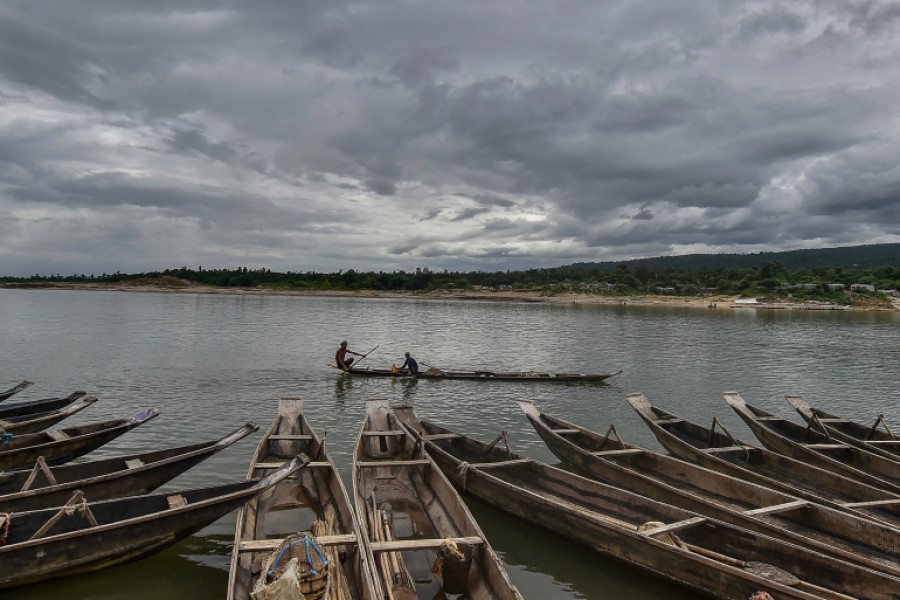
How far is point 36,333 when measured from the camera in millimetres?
43312

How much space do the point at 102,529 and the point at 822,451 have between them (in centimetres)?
1455

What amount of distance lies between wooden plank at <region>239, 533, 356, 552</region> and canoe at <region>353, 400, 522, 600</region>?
322mm

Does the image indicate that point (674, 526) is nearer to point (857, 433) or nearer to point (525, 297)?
point (857, 433)

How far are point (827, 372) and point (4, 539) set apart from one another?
37033mm

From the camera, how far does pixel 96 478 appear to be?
8.71 metres

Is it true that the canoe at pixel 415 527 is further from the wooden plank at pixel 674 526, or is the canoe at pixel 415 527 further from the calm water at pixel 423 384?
the wooden plank at pixel 674 526

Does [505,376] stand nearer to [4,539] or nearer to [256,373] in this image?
[256,373]

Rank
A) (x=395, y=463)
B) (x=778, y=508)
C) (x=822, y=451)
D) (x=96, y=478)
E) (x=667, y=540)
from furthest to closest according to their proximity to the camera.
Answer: (x=822, y=451) → (x=395, y=463) → (x=96, y=478) → (x=778, y=508) → (x=667, y=540)

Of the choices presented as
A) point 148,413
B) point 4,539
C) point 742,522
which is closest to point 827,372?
point 742,522

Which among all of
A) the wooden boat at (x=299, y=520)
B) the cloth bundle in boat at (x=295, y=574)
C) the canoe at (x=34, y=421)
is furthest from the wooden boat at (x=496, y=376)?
the cloth bundle in boat at (x=295, y=574)

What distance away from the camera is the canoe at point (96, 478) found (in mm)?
8258

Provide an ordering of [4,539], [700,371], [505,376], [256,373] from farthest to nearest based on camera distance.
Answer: [700,371] < [256,373] < [505,376] < [4,539]

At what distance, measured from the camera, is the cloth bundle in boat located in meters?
5.99

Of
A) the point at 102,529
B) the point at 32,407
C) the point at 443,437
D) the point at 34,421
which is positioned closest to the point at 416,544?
the point at 102,529
